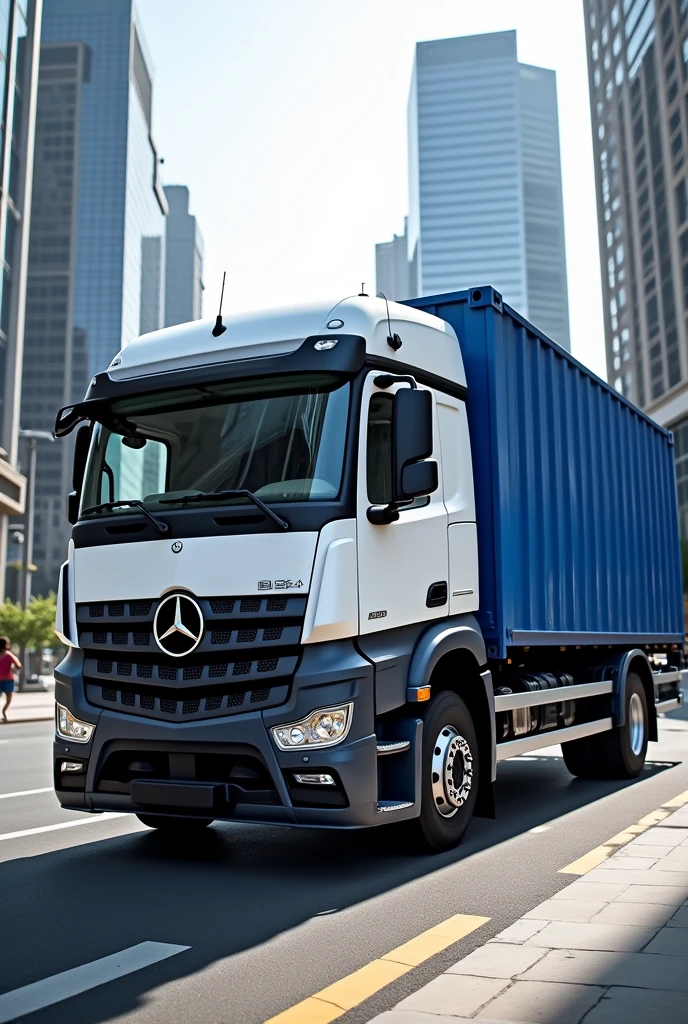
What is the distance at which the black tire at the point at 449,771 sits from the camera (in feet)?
19.4

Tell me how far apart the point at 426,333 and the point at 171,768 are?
3.20 meters

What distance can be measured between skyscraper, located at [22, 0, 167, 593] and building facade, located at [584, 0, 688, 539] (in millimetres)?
80689

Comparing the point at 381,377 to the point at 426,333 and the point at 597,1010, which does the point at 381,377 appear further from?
the point at 597,1010

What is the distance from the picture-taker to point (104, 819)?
792 centimetres

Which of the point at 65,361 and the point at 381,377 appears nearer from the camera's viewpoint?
the point at 381,377

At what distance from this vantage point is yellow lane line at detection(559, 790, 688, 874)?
18.8ft

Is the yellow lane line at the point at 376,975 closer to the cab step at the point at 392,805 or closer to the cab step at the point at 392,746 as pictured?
the cab step at the point at 392,805

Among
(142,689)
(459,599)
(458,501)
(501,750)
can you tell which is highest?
(458,501)

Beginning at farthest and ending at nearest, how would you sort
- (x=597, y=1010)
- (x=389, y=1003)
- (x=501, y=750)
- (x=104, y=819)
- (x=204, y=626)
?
(x=104, y=819) → (x=501, y=750) → (x=204, y=626) → (x=389, y=1003) → (x=597, y=1010)

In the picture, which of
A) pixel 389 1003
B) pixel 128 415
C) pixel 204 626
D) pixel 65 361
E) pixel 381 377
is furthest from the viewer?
pixel 65 361

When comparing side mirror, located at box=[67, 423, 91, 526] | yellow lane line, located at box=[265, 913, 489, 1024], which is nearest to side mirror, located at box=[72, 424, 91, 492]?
side mirror, located at box=[67, 423, 91, 526]

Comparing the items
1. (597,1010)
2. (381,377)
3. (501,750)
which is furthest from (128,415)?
(597,1010)

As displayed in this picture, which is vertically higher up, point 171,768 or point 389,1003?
point 171,768

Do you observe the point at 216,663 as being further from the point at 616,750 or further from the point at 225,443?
the point at 616,750
